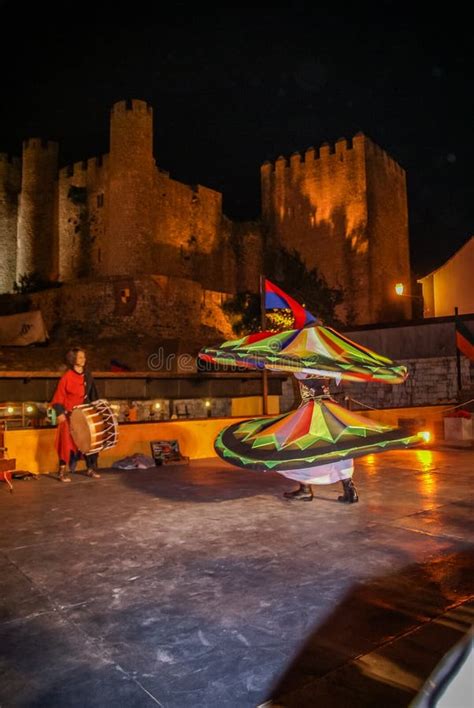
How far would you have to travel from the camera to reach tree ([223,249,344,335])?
39.0 meters

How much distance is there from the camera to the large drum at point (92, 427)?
7.67 m

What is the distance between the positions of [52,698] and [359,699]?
51.8 inches

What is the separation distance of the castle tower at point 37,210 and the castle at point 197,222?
0.27ft

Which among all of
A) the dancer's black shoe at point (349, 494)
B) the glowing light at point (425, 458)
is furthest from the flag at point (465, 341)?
the dancer's black shoe at point (349, 494)

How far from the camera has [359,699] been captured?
222 cm

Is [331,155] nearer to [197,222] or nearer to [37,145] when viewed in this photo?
[197,222]

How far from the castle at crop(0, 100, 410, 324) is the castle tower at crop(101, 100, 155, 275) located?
0.24 ft

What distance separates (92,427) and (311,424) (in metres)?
3.52

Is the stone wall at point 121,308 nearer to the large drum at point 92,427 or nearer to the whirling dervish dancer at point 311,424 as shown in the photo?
the large drum at point 92,427

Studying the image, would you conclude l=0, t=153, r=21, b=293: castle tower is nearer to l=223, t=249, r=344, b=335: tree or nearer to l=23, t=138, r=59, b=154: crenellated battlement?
l=23, t=138, r=59, b=154: crenellated battlement

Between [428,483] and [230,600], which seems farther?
[428,483]

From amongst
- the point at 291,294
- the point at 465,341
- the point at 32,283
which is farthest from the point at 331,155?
the point at 465,341

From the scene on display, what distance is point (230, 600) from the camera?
3.32 meters

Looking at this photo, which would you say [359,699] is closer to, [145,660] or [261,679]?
[261,679]
